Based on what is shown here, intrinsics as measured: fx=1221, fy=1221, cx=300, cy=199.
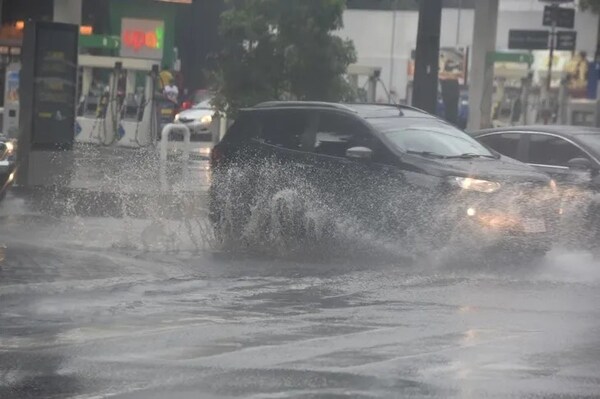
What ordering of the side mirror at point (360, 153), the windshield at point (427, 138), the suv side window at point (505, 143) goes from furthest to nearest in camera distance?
the suv side window at point (505, 143) < the windshield at point (427, 138) < the side mirror at point (360, 153)

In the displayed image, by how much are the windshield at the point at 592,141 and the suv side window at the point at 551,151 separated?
0.41ft

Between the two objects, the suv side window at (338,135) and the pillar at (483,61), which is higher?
the pillar at (483,61)

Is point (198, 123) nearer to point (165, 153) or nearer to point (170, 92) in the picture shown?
point (170, 92)

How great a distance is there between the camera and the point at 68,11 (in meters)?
29.6

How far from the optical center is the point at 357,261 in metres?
13.1

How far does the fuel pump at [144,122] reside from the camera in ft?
101

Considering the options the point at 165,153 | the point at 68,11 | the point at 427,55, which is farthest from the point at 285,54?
the point at 68,11

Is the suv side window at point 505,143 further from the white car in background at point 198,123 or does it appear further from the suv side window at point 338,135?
the white car in background at point 198,123

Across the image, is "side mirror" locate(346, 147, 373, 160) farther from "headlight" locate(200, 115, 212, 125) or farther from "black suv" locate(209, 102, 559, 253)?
"headlight" locate(200, 115, 212, 125)

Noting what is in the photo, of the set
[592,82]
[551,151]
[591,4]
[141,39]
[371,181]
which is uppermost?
[591,4]

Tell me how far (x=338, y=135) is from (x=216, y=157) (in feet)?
5.70

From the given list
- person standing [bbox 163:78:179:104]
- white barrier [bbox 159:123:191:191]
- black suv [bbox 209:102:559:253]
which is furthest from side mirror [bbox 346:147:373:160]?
person standing [bbox 163:78:179:104]

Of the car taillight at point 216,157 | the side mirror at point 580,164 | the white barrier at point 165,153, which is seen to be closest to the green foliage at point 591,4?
the white barrier at point 165,153

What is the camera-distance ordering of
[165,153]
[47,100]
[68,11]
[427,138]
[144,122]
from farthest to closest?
1. [144,122]
2. [68,11]
3. [47,100]
4. [165,153]
5. [427,138]
